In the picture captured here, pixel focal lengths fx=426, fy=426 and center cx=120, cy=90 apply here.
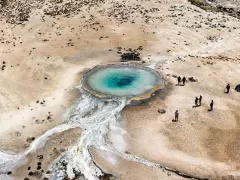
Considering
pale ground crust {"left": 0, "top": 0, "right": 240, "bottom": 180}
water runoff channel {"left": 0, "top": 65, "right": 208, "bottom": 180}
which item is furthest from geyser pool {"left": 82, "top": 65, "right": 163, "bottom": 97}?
pale ground crust {"left": 0, "top": 0, "right": 240, "bottom": 180}

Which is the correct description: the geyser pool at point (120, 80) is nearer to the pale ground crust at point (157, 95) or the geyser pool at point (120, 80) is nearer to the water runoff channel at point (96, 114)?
the water runoff channel at point (96, 114)

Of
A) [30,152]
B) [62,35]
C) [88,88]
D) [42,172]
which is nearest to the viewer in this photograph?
[42,172]

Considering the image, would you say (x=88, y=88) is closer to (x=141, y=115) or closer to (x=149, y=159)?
(x=141, y=115)

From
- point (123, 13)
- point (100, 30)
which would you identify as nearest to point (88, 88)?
point (100, 30)

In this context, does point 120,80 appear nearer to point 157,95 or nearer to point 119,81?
point 119,81

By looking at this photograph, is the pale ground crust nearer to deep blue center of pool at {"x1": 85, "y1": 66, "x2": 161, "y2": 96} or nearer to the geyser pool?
the geyser pool

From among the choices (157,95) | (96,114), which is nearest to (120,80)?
(157,95)
